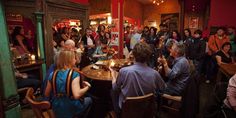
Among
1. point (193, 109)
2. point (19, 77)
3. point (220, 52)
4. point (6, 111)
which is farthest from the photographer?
point (220, 52)

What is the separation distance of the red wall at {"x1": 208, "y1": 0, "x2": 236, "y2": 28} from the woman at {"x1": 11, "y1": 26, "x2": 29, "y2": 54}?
17.6ft

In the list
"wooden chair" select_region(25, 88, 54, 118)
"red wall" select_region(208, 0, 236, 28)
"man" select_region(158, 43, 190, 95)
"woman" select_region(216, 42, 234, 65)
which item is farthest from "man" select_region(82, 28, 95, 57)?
"red wall" select_region(208, 0, 236, 28)

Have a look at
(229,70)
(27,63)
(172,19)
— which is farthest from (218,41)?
(172,19)

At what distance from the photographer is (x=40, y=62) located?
3.52 metres

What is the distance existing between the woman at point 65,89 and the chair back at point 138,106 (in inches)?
20.6

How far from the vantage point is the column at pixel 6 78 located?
3.89 ft

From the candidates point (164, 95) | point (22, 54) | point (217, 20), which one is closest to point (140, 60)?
point (164, 95)

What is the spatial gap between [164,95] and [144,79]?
0.75 meters

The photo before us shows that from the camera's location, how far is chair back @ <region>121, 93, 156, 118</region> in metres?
1.46

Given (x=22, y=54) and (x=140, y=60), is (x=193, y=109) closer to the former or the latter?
(x=140, y=60)

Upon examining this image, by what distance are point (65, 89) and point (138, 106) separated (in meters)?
0.73

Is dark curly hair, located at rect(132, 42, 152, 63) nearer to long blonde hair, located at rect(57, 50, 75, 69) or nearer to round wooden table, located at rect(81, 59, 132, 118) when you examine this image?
long blonde hair, located at rect(57, 50, 75, 69)

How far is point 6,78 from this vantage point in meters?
1.21

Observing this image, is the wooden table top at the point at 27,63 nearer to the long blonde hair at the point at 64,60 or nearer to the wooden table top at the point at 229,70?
the long blonde hair at the point at 64,60
